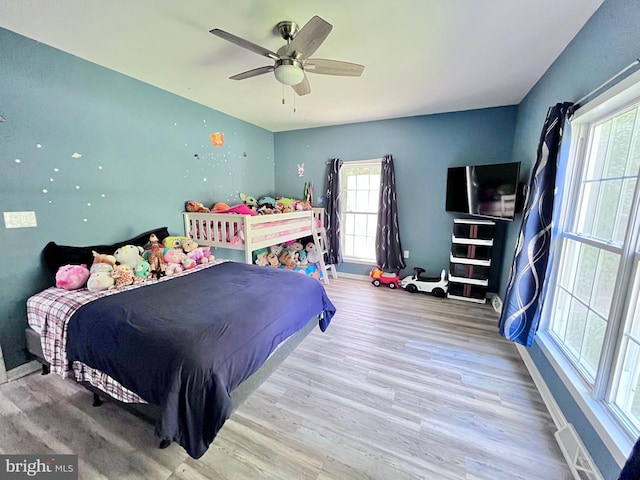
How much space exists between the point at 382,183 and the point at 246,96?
84.5 inches

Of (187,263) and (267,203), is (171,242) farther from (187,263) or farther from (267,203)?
(267,203)

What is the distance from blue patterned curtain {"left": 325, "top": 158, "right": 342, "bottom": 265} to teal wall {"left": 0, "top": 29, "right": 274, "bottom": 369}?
6.13 feet

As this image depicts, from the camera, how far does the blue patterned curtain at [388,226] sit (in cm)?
374

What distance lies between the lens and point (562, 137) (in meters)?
1.66

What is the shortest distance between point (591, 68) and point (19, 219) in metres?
3.99

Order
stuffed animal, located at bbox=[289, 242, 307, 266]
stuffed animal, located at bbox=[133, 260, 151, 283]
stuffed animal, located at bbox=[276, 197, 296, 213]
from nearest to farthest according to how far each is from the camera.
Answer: stuffed animal, located at bbox=[133, 260, 151, 283] < stuffed animal, located at bbox=[276, 197, 296, 213] < stuffed animal, located at bbox=[289, 242, 307, 266]

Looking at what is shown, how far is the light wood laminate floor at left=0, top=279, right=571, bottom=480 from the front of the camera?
1282mm

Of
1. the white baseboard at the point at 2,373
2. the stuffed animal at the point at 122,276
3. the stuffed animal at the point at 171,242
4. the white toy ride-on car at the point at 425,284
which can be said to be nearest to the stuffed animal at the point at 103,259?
the stuffed animal at the point at 122,276

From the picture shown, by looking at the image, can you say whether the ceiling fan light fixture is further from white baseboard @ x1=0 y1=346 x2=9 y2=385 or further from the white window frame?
white baseboard @ x1=0 y1=346 x2=9 y2=385

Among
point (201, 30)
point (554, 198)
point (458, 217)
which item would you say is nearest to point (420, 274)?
point (458, 217)

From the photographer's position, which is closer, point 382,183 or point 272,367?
point 272,367

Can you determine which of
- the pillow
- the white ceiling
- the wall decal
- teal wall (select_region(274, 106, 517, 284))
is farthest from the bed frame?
the wall decal

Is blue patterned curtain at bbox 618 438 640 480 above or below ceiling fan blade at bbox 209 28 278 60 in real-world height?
below

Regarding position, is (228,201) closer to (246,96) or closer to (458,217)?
(246,96)
